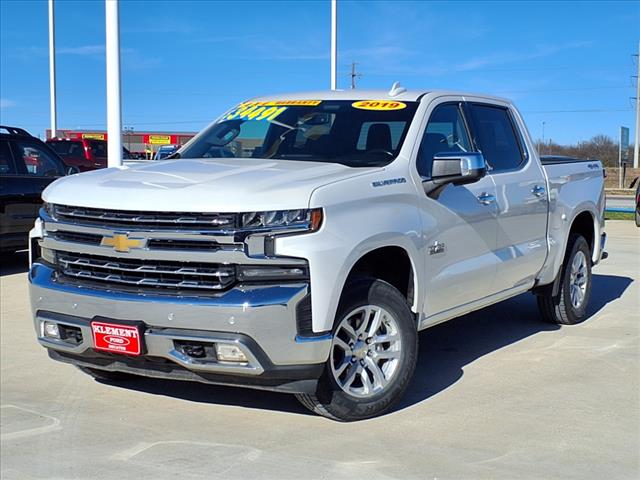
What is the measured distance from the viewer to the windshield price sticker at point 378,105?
5.72m

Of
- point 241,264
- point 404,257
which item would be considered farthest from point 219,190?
point 404,257

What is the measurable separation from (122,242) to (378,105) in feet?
7.38

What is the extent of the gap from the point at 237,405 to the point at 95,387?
3.50 ft

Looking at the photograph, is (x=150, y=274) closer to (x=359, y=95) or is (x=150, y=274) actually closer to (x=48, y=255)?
(x=48, y=255)

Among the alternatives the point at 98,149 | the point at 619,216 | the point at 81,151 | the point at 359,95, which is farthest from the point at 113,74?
the point at 98,149

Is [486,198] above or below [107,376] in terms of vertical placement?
above

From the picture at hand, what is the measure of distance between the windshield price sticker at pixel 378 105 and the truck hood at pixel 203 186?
0.85 m

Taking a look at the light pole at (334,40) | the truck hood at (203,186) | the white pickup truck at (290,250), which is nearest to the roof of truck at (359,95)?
the white pickup truck at (290,250)

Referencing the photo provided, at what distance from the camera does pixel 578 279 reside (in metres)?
7.76

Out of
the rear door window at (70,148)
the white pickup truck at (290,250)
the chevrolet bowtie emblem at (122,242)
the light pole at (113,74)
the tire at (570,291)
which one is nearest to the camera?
the white pickup truck at (290,250)

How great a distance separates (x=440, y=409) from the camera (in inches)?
198

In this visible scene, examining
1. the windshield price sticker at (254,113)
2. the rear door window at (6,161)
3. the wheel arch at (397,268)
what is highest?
the windshield price sticker at (254,113)

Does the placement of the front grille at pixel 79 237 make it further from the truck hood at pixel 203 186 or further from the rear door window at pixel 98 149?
the rear door window at pixel 98 149

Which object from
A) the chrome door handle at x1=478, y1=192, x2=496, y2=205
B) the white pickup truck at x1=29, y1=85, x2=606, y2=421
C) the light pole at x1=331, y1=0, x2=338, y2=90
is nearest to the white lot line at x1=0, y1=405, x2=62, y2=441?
the white pickup truck at x1=29, y1=85, x2=606, y2=421
